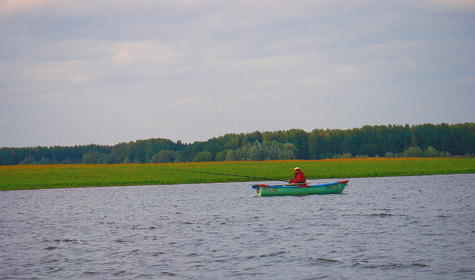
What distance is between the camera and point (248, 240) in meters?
21.8

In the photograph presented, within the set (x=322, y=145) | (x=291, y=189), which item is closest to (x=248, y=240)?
(x=291, y=189)

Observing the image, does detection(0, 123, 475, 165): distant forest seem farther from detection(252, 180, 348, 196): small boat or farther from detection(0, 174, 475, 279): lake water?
detection(0, 174, 475, 279): lake water

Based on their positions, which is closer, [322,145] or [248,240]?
[248,240]

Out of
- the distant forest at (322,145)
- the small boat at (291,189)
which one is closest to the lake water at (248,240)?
the small boat at (291,189)

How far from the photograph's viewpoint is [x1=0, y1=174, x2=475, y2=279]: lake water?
16422 mm

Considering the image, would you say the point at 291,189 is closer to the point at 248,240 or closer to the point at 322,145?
the point at 248,240

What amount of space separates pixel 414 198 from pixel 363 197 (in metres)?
3.75

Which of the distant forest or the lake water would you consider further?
the distant forest

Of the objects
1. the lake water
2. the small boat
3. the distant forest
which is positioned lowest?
the lake water

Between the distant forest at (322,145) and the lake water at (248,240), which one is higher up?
the distant forest at (322,145)

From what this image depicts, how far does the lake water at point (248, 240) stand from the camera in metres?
16.4

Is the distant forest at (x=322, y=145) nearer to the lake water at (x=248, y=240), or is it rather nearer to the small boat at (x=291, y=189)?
the small boat at (x=291, y=189)

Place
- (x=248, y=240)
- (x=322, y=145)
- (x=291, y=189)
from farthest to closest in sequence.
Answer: (x=322, y=145) < (x=291, y=189) < (x=248, y=240)

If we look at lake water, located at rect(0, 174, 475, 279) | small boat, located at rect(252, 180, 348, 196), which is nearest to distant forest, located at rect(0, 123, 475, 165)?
small boat, located at rect(252, 180, 348, 196)
